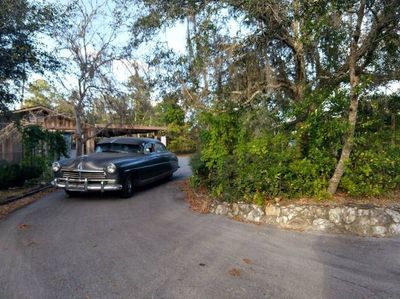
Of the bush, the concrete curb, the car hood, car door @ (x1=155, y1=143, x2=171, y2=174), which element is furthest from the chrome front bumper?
car door @ (x1=155, y1=143, x2=171, y2=174)

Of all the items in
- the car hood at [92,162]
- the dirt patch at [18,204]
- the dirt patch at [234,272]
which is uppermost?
the car hood at [92,162]

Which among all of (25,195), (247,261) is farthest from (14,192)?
(247,261)

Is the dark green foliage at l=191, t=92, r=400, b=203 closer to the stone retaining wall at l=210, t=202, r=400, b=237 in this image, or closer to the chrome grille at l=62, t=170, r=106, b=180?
the stone retaining wall at l=210, t=202, r=400, b=237

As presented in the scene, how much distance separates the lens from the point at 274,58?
9828mm

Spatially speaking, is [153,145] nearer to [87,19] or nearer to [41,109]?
[87,19]

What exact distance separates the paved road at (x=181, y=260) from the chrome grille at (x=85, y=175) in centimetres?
164

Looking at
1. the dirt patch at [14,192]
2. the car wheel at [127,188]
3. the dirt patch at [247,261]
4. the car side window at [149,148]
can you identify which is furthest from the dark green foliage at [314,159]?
the dirt patch at [14,192]

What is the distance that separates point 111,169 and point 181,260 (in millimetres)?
4638

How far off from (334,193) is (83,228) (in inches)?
200

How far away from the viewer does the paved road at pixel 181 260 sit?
13.2 feet

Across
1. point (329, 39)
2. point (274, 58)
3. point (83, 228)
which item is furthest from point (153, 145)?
point (329, 39)

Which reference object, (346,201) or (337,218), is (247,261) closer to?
(337,218)

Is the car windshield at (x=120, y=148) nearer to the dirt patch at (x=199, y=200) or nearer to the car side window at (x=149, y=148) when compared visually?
the car side window at (x=149, y=148)

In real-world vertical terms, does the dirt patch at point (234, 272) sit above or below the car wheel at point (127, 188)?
below
